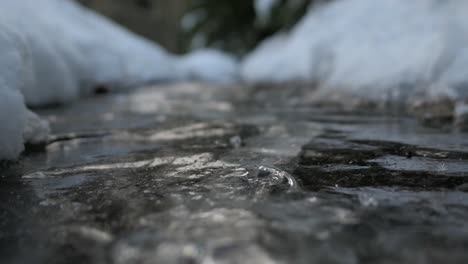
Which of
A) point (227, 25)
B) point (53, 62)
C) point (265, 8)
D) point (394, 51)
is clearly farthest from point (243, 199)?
point (227, 25)

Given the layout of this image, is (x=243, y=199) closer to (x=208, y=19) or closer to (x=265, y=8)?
(x=265, y=8)

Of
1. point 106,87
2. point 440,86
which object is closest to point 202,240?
point 440,86

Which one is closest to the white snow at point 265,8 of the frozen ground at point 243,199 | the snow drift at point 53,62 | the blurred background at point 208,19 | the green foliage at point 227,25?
the blurred background at point 208,19

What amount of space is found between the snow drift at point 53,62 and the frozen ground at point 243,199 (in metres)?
0.14

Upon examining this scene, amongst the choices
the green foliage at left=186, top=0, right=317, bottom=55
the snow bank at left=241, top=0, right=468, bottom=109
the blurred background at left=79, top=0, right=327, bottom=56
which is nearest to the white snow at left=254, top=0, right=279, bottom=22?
the blurred background at left=79, top=0, right=327, bottom=56

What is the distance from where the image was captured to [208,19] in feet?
30.8

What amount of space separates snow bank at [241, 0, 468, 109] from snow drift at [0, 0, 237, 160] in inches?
67.4

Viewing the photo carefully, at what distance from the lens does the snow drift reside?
111cm

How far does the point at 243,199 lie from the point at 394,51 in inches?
73.0

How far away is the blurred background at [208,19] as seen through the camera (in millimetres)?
6602

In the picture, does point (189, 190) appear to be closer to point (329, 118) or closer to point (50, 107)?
point (329, 118)

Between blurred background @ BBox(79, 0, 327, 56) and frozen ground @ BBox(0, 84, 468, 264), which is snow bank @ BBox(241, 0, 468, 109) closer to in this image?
frozen ground @ BBox(0, 84, 468, 264)

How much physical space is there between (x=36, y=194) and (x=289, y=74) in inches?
143

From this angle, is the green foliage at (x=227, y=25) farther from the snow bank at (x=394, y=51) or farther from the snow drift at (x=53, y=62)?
the snow bank at (x=394, y=51)
